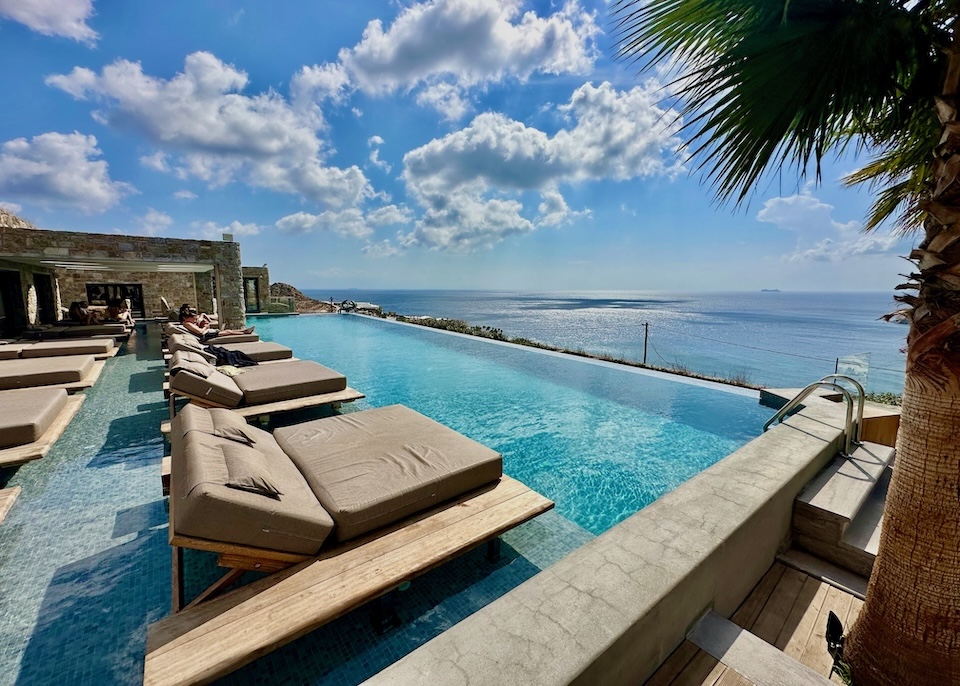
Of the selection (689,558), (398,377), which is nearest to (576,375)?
(398,377)

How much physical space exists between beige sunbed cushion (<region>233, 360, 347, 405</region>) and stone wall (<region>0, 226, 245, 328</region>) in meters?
5.75

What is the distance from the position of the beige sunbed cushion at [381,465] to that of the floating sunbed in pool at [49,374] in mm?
4013

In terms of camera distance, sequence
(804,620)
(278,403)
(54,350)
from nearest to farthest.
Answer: (804,620) → (278,403) → (54,350)

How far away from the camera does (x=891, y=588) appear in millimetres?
1449

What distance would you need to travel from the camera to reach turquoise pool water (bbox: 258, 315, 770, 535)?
3.70 metres

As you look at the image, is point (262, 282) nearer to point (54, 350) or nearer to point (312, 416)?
point (54, 350)

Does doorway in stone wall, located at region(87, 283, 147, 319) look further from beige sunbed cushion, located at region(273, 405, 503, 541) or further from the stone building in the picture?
beige sunbed cushion, located at region(273, 405, 503, 541)

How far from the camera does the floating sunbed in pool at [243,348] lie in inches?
237

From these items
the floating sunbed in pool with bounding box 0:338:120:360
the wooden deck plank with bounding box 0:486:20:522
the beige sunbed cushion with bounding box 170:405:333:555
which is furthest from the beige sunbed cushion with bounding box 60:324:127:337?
the beige sunbed cushion with bounding box 170:405:333:555

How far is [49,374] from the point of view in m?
4.93

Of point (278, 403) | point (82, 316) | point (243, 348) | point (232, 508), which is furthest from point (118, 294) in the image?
point (232, 508)

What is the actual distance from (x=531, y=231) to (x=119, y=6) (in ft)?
89.1

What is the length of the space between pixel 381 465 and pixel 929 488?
2544mm

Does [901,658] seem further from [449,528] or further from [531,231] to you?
[531,231]
